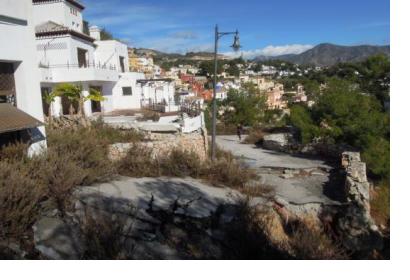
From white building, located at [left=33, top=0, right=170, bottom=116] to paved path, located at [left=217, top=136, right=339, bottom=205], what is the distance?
7927 mm

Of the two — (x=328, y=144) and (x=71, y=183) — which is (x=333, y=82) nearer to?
(x=328, y=144)

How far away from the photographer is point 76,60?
20.3 m

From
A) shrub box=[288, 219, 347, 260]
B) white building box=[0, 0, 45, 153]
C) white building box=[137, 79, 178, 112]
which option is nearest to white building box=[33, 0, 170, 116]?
white building box=[137, 79, 178, 112]

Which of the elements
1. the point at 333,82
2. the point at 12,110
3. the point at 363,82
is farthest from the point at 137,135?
the point at 363,82

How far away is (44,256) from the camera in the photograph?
569cm

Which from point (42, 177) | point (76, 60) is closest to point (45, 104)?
point (76, 60)

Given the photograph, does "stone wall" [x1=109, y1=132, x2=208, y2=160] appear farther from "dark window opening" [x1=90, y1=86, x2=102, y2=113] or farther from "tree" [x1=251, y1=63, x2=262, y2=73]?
"tree" [x1=251, y1=63, x2=262, y2=73]

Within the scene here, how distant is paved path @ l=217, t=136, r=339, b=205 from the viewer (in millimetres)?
12448

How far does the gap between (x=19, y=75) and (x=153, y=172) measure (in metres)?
4.55

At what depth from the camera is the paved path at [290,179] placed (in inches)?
490

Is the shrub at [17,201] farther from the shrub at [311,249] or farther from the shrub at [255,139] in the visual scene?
the shrub at [255,139]

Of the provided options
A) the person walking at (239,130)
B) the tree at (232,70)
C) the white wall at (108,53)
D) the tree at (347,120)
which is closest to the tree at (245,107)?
the person walking at (239,130)

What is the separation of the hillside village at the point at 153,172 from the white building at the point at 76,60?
7 cm
